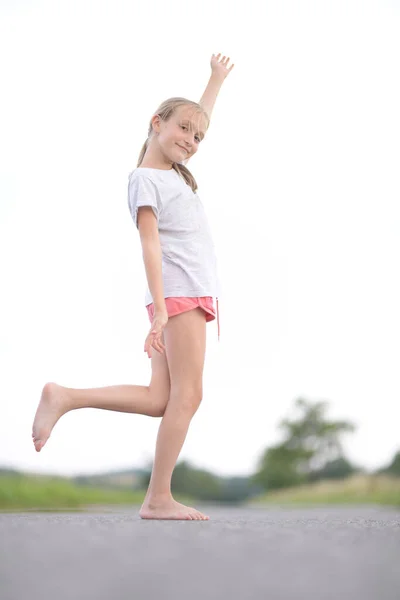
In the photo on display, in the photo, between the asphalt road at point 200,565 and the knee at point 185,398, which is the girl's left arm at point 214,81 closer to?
the knee at point 185,398

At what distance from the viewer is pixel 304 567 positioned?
1.67 m

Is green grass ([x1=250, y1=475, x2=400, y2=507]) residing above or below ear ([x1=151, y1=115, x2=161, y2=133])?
below

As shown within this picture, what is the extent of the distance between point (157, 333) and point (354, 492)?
9.26m

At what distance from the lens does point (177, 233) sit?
370cm

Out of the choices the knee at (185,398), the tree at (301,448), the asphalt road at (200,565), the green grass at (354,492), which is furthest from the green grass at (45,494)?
the tree at (301,448)

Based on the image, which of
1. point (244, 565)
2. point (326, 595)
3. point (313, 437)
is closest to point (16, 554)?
point (244, 565)

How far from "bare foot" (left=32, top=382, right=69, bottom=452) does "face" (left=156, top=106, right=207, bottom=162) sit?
1.20 meters

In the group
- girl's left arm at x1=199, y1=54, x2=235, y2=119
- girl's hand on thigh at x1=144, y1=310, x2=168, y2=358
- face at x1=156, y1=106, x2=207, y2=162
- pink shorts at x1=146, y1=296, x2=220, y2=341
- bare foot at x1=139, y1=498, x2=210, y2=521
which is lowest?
bare foot at x1=139, y1=498, x2=210, y2=521

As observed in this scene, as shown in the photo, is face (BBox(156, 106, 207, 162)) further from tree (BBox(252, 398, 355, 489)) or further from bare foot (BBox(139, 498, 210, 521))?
tree (BBox(252, 398, 355, 489))

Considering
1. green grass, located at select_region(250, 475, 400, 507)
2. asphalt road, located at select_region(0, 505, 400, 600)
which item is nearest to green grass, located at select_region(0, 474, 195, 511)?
green grass, located at select_region(250, 475, 400, 507)

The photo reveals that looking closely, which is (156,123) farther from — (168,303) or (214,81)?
(168,303)

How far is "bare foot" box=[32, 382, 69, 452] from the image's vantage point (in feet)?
11.1

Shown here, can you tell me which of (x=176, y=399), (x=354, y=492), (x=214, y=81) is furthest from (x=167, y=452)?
(x=354, y=492)

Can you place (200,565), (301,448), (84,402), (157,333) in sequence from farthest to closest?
(301,448) → (84,402) → (157,333) → (200,565)
